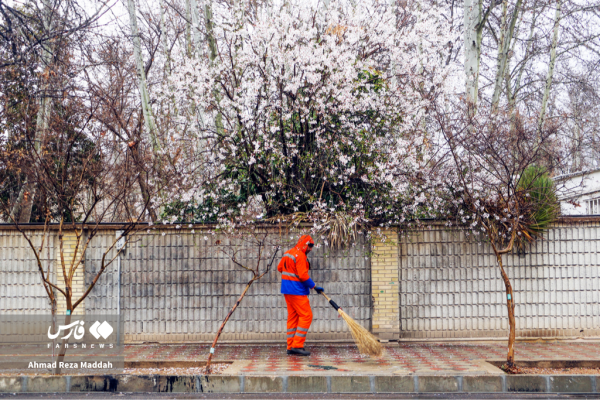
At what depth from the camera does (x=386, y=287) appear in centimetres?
935

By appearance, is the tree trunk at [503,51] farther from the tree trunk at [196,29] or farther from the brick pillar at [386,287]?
the tree trunk at [196,29]

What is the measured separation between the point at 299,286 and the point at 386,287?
1.93 m

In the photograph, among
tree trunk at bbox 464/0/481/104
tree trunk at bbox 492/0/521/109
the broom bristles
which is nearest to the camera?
the broom bristles

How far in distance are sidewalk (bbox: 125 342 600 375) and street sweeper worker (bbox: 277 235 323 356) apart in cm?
35

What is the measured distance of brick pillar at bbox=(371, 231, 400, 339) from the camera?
9.29 meters

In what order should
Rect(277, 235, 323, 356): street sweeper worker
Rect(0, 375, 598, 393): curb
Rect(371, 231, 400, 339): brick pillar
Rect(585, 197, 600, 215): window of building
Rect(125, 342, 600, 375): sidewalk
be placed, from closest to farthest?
Rect(0, 375, 598, 393): curb
Rect(125, 342, 600, 375): sidewalk
Rect(277, 235, 323, 356): street sweeper worker
Rect(371, 231, 400, 339): brick pillar
Rect(585, 197, 600, 215): window of building

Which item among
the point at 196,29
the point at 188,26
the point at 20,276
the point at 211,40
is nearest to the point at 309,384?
the point at 20,276

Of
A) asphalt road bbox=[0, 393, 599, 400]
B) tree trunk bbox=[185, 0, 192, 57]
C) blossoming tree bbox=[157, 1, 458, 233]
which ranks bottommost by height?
asphalt road bbox=[0, 393, 599, 400]

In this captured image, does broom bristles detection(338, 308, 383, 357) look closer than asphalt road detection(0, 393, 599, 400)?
No

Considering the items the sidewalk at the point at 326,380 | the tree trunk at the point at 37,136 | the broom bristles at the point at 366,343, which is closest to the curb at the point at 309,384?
the sidewalk at the point at 326,380

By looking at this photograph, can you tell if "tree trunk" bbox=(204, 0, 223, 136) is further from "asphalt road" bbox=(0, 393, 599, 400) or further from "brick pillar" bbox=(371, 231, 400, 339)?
"asphalt road" bbox=(0, 393, 599, 400)

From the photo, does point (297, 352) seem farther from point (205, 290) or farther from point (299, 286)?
point (205, 290)

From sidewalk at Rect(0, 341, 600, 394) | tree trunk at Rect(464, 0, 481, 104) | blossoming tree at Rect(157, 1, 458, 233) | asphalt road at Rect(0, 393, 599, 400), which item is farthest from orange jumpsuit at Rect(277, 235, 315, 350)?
tree trunk at Rect(464, 0, 481, 104)

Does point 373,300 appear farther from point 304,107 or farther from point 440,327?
point 304,107
